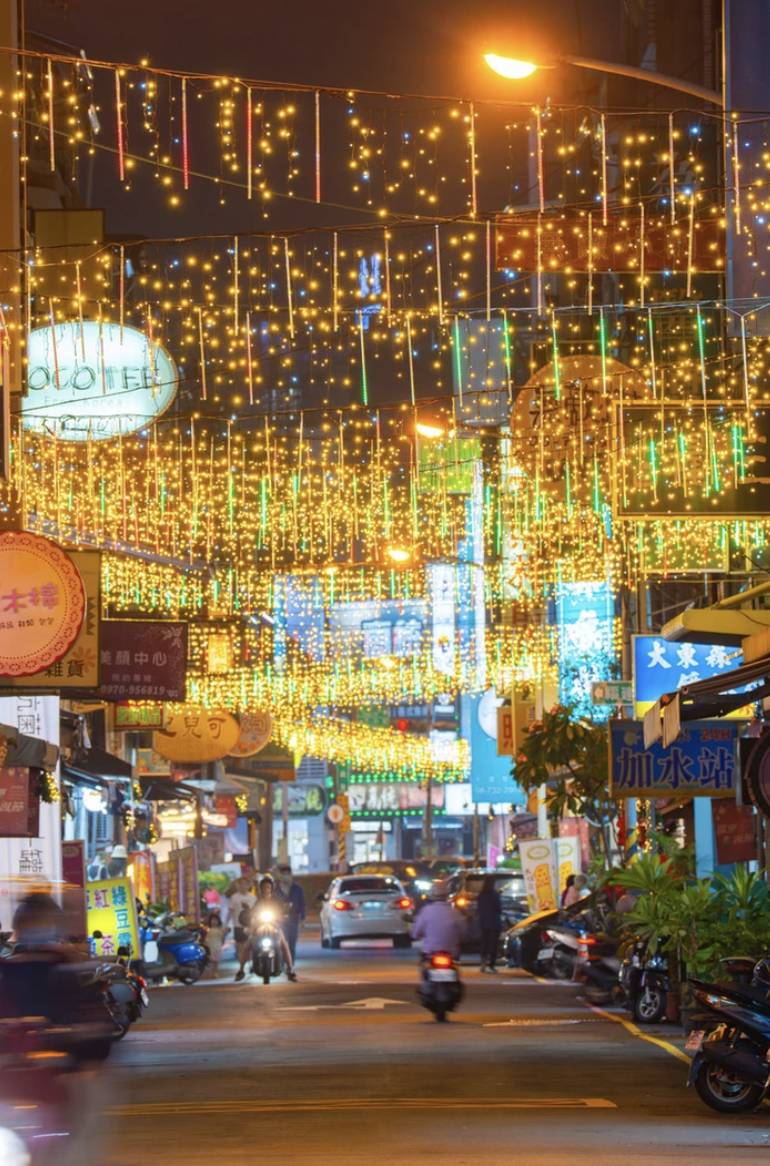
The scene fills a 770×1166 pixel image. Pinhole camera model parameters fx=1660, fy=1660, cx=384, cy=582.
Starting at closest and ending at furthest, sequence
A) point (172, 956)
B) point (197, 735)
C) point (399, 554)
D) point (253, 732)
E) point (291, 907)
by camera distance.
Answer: point (172, 956), point (399, 554), point (291, 907), point (197, 735), point (253, 732)

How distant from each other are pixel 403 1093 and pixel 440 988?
5618mm

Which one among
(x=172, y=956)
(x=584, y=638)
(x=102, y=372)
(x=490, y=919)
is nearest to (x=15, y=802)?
(x=102, y=372)

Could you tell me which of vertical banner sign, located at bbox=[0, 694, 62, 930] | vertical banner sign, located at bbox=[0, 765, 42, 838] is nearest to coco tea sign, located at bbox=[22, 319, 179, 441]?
vertical banner sign, located at bbox=[0, 765, 42, 838]

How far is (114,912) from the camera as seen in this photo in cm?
1977

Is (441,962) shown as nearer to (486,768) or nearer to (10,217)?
(10,217)

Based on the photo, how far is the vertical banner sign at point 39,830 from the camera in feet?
66.1

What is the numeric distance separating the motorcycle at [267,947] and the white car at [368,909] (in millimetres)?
7696

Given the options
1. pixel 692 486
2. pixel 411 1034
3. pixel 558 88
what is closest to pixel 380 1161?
pixel 411 1034

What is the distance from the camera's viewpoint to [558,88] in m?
37.5

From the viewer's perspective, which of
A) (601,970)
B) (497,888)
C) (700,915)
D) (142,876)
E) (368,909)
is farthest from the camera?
(368,909)

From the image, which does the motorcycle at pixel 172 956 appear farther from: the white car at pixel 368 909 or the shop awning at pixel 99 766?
the white car at pixel 368 909

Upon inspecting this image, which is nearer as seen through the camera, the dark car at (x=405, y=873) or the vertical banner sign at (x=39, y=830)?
the vertical banner sign at (x=39, y=830)

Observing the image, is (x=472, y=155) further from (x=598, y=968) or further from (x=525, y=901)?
(x=525, y=901)

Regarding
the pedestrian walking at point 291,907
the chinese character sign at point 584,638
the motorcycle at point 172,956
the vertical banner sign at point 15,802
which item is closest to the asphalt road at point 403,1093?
the vertical banner sign at point 15,802
